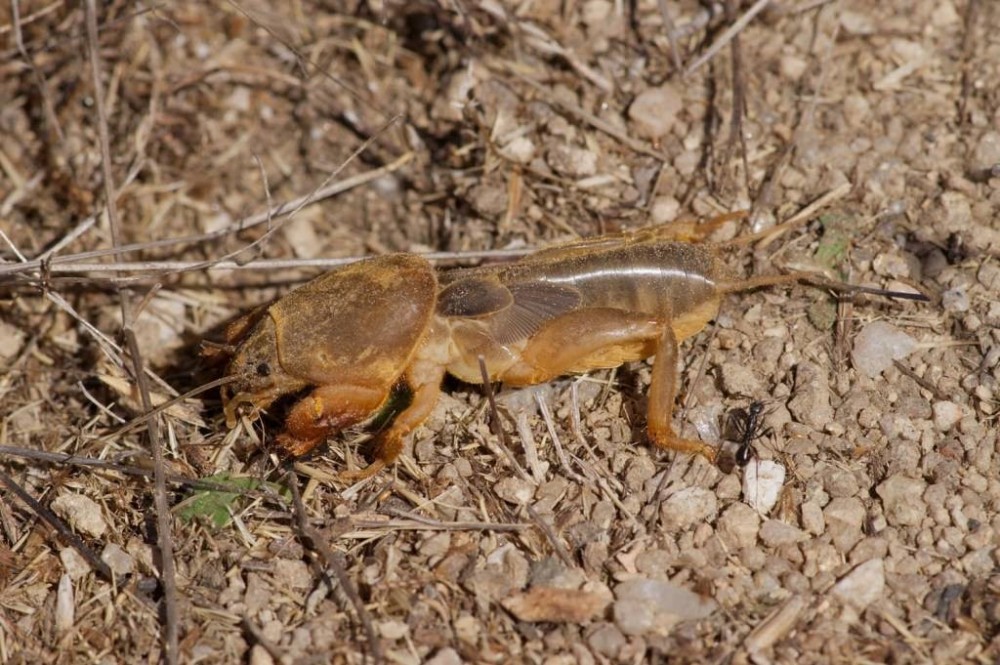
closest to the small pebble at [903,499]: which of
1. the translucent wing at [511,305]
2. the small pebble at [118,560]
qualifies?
the translucent wing at [511,305]

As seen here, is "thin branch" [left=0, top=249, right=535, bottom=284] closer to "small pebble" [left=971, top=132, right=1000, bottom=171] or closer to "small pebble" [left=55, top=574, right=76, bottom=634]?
"small pebble" [left=55, top=574, right=76, bottom=634]

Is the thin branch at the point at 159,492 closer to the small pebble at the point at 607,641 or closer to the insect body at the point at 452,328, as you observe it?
the insect body at the point at 452,328

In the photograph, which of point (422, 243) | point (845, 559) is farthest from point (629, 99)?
point (845, 559)

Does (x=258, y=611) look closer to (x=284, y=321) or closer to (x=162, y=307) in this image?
(x=284, y=321)

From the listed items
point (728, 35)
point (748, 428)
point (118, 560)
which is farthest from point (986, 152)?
point (118, 560)

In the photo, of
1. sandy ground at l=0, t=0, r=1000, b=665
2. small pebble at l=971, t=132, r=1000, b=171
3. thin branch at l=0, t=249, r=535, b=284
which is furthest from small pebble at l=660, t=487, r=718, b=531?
small pebble at l=971, t=132, r=1000, b=171

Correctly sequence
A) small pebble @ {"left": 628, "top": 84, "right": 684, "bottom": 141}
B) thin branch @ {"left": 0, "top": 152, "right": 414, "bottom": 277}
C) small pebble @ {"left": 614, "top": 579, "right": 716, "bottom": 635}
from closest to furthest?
small pebble @ {"left": 614, "top": 579, "right": 716, "bottom": 635}
thin branch @ {"left": 0, "top": 152, "right": 414, "bottom": 277}
small pebble @ {"left": 628, "top": 84, "right": 684, "bottom": 141}

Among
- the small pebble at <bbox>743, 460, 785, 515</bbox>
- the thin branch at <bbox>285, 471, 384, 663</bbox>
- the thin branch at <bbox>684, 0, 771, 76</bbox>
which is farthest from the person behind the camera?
the thin branch at <bbox>684, 0, 771, 76</bbox>
